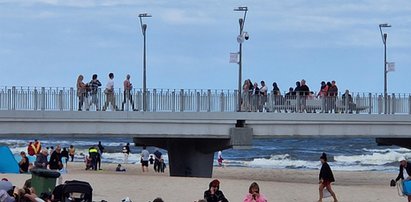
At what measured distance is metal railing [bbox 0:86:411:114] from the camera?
129 feet

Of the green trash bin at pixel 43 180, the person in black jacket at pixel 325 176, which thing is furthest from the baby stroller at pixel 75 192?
the person in black jacket at pixel 325 176

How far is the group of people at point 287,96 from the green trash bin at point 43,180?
52.5 ft

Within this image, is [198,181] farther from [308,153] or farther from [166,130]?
[308,153]

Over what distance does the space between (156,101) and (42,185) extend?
15.3 metres

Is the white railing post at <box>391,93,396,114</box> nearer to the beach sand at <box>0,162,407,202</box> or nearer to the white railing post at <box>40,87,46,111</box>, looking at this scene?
the beach sand at <box>0,162,407,202</box>

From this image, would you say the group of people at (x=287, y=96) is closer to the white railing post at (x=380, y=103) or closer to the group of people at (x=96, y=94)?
Answer: the white railing post at (x=380, y=103)

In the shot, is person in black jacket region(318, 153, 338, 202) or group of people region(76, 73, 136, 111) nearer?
person in black jacket region(318, 153, 338, 202)

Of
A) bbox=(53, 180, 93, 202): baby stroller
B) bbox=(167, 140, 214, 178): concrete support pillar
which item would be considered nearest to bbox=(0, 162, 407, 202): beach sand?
bbox=(167, 140, 214, 178): concrete support pillar

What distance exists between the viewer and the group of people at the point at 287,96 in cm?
4166

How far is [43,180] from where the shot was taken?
85.7 feet

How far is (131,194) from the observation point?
1254 inches

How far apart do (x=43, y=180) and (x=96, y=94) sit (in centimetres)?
1407

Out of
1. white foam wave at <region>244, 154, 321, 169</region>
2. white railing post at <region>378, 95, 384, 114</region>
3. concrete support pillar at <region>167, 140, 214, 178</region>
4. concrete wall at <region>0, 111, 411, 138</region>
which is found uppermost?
white railing post at <region>378, 95, 384, 114</region>

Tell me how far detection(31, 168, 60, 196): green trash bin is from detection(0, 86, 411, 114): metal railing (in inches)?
507
